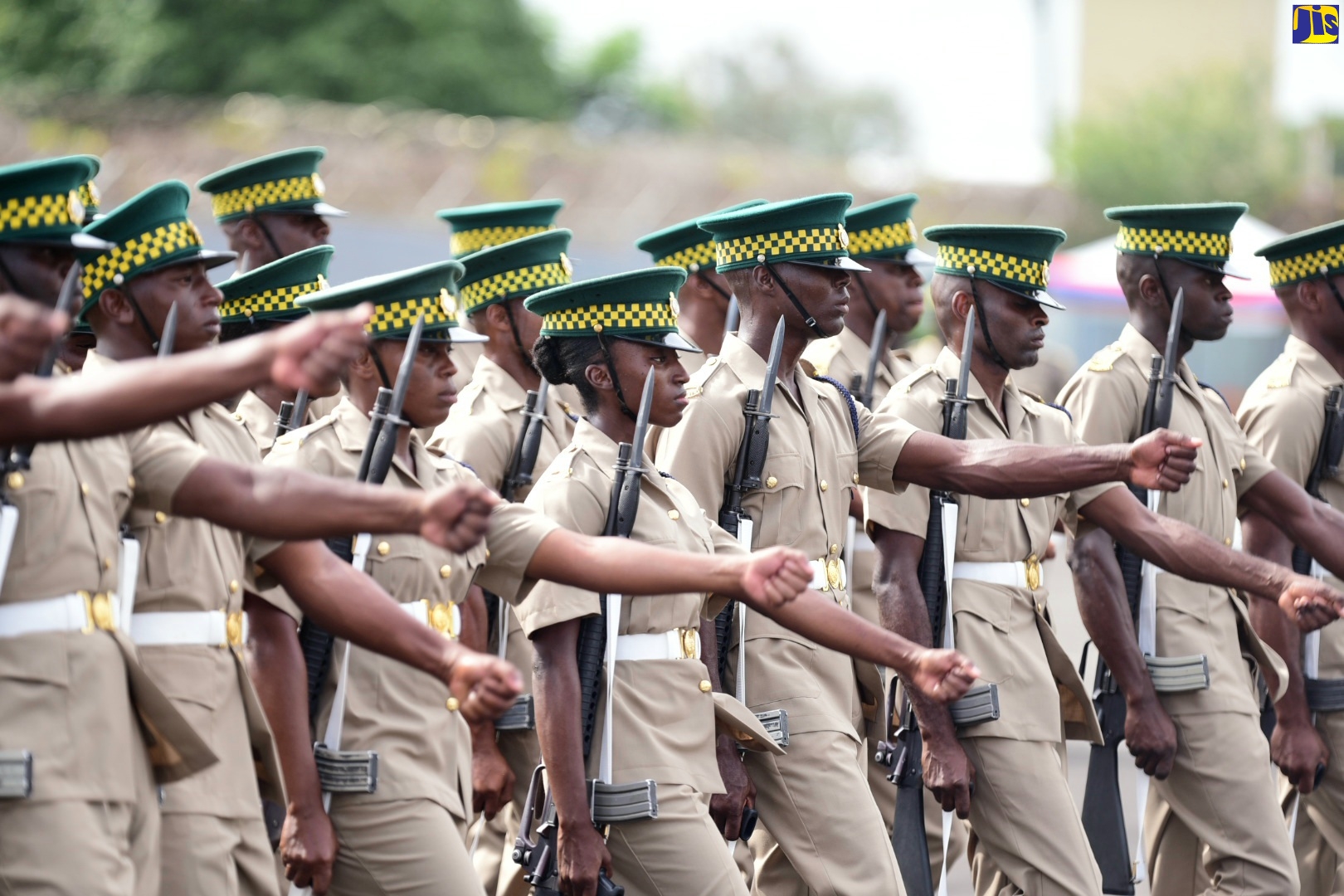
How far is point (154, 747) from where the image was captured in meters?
4.40

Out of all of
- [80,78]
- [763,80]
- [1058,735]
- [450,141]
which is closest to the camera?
[1058,735]

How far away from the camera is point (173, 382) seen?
344cm

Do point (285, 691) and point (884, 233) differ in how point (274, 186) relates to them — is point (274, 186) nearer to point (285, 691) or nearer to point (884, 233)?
point (884, 233)

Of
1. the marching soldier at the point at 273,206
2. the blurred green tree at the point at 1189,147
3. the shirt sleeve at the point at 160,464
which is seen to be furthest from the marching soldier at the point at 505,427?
the blurred green tree at the point at 1189,147

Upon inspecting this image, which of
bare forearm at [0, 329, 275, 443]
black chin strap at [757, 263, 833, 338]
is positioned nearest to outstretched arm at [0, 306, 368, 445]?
bare forearm at [0, 329, 275, 443]

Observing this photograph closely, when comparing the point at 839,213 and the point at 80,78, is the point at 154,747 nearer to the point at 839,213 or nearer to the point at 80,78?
the point at 839,213

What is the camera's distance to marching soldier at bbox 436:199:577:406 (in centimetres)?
813

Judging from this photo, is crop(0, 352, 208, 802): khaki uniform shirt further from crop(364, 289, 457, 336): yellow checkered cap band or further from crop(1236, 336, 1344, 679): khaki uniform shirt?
crop(1236, 336, 1344, 679): khaki uniform shirt

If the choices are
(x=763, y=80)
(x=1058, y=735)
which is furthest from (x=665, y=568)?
(x=763, y=80)

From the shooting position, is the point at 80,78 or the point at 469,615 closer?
the point at 469,615

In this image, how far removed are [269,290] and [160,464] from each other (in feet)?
5.99

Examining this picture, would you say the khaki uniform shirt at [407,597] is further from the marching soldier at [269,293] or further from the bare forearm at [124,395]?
the bare forearm at [124,395]

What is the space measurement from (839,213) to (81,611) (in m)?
2.93

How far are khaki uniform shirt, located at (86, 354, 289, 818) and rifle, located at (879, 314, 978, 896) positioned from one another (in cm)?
239
